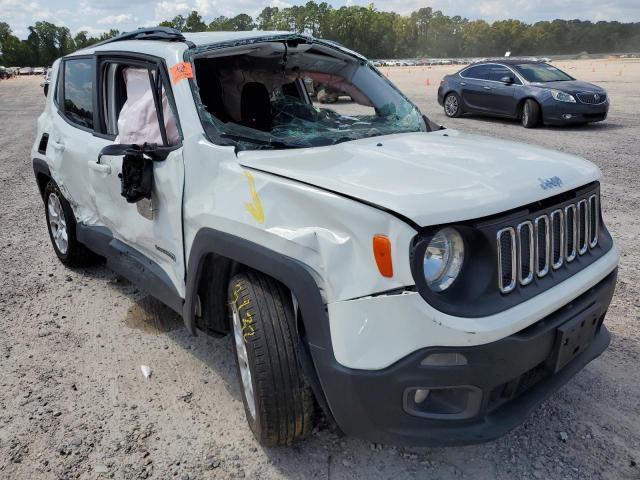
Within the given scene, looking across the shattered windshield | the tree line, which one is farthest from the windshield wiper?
the tree line

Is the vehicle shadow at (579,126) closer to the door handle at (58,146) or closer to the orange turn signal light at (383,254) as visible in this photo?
the door handle at (58,146)

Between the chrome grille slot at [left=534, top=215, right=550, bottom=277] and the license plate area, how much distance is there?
9.0 inches

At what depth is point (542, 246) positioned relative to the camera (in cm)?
229

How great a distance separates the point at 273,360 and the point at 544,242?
120 cm

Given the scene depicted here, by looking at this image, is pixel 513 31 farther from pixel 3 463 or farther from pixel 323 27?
pixel 3 463

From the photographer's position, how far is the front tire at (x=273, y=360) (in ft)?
7.50

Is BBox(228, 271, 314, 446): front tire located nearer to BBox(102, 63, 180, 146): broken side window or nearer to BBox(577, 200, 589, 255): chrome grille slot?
BBox(102, 63, 180, 146): broken side window

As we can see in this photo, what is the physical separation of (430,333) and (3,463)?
81.0 inches

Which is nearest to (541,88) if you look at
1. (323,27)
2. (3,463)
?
(3,463)

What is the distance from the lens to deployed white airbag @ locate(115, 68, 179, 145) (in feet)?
9.95

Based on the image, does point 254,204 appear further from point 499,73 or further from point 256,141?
point 499,73

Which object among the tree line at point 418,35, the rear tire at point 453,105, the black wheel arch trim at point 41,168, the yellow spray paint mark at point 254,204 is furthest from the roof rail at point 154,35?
the tree line at point 418,35

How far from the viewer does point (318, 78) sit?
161 inches

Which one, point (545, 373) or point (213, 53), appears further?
point (213, 53)
